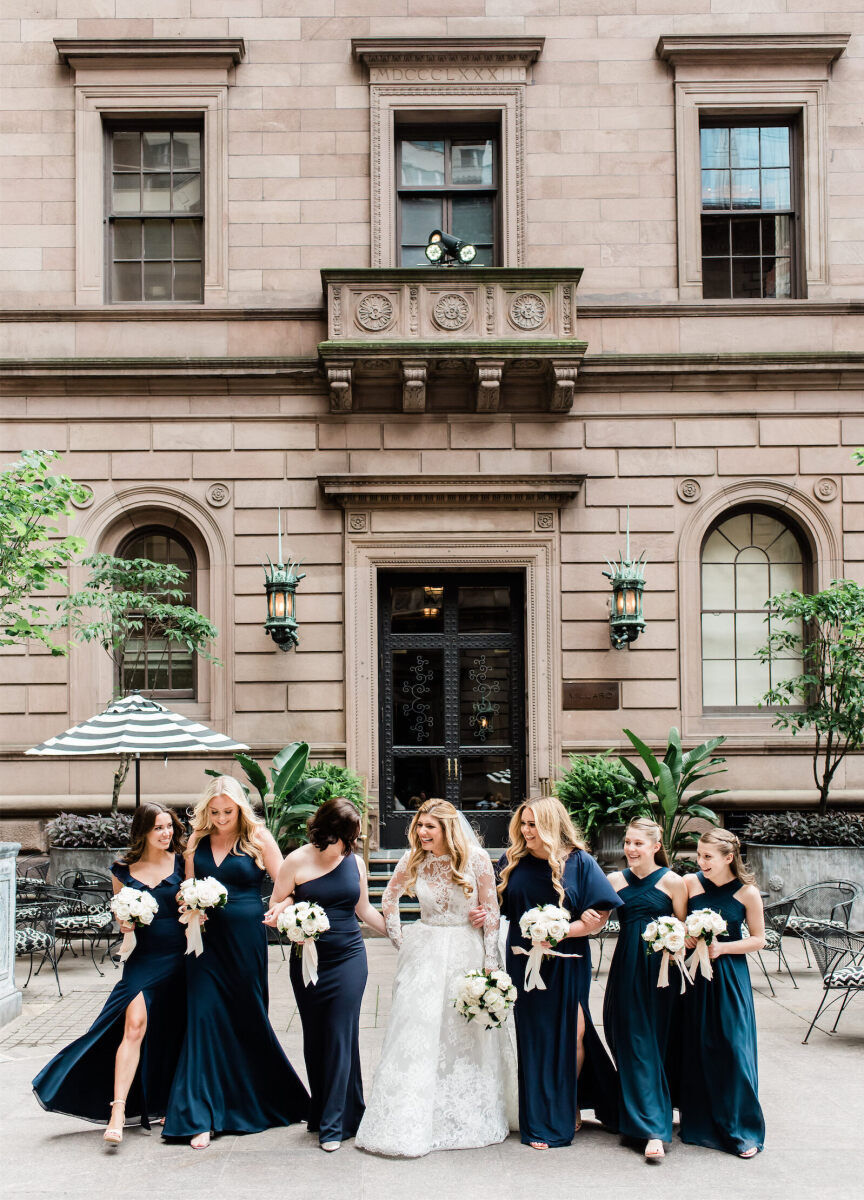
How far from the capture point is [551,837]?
6.10 m

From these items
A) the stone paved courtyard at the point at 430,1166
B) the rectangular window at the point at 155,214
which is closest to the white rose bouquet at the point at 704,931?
the stone paved courtyard at the point at 430,1166

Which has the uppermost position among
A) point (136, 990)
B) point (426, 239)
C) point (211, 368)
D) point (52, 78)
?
point (52, 78)

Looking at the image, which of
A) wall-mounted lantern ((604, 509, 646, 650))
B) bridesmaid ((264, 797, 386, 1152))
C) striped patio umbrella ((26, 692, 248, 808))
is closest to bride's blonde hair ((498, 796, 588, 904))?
bridesmaid ((264, 797, 386, 1152))

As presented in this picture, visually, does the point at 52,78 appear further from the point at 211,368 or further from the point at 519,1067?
the point at 519,1067

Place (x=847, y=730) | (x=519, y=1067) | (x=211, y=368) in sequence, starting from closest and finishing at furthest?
(x=519, y=1067), (x=847, y=730), (x=211, y=368)

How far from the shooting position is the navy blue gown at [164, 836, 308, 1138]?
20.3 feet

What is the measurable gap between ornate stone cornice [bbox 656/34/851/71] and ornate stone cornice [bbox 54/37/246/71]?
581 cm

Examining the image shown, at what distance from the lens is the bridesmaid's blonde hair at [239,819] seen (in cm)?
638

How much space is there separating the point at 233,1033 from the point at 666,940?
256 centimetres

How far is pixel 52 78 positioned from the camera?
47.4ft

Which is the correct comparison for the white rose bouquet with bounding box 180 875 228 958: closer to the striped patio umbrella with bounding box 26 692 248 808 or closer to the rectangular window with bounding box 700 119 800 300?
the striped patio umbrella with bounding box 26 692 248 808

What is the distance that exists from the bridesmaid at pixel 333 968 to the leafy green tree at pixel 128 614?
627 cm

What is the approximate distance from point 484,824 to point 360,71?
402 inches

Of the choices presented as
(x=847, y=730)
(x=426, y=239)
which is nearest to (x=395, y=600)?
(x=426, y=239)
